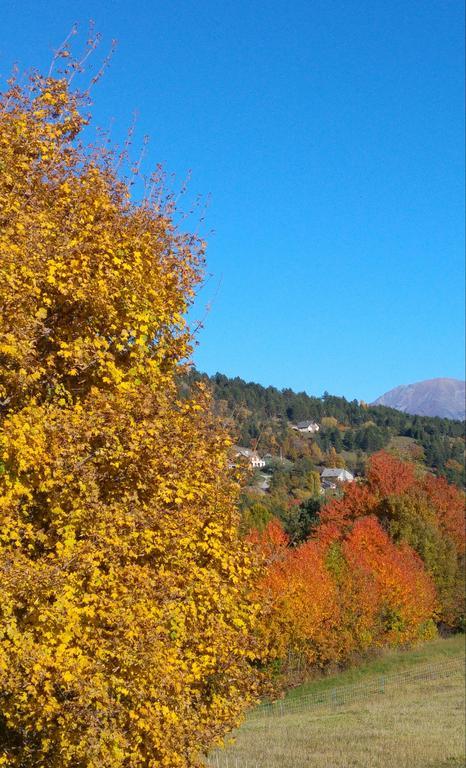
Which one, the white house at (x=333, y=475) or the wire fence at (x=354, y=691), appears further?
the white house at (x=333, y=475)

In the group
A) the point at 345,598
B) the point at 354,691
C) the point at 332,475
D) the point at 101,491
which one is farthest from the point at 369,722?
the point at 332,475

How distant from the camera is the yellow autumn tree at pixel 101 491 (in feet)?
34.6

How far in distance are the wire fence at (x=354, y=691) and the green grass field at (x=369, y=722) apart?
Result: 62mm

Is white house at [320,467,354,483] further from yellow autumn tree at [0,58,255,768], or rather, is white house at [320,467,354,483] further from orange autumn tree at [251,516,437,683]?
yellow autumn tree at [0,58,255,768]

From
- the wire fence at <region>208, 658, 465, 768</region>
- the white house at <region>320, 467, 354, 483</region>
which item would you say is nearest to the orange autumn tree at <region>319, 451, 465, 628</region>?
the wire fence at <region>208, 658, 465, 768</region>

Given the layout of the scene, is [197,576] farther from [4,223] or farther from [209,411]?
[4,223]

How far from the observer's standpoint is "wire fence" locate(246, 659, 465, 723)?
143 ft

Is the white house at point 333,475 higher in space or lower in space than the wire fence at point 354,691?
higher

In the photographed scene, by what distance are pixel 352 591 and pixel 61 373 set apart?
46.2 m

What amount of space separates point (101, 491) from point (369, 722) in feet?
88.0

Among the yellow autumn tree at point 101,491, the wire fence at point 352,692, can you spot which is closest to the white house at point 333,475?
the wire fence at point 352,692

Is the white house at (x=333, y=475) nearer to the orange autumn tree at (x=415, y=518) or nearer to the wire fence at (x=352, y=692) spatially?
the orange autumn tree at (x=415, y=518)

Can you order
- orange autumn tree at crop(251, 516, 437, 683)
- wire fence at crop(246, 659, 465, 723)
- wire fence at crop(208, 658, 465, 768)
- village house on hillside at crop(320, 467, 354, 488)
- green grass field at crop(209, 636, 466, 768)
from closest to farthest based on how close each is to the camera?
1. green grass field at crop(209, 636, 466, 768)
2. wire fence at crop(208, 658, 465, 768)
3. wire fence at crop(246, 659, 465, 723)
4. orange autumn tree at crop(251, 516, 437, 683)
5. village house on hillside at crop(320, 467, 354, 488)

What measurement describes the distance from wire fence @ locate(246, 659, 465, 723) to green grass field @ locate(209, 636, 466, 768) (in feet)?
0.20
